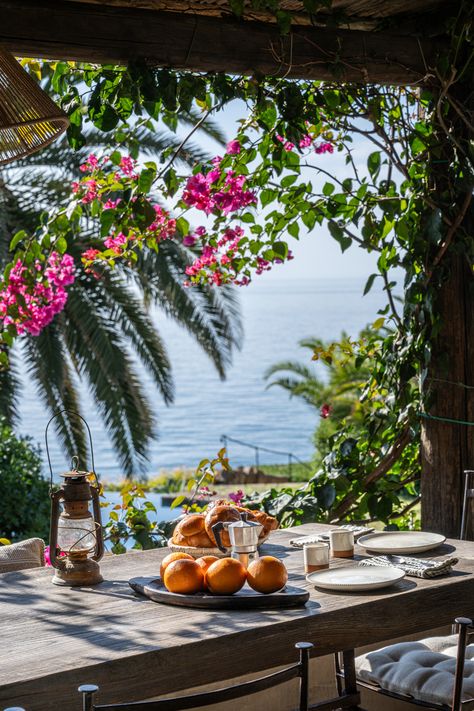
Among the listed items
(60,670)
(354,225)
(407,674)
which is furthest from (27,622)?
(354,225)

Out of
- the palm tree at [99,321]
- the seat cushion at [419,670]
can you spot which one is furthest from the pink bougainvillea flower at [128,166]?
the palm tree at [99,321]

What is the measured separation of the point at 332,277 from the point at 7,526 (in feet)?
488

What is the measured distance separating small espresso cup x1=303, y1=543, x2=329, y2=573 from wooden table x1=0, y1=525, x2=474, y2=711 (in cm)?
3

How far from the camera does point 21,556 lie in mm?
2541

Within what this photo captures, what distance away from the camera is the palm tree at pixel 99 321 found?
7.70m

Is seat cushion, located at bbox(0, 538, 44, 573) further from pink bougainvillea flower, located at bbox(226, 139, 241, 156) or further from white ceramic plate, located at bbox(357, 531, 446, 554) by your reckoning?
pink bougainvillea flower, located at bbox(226, 139, 241, 156)

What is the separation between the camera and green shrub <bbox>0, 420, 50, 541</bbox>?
23.4 feet

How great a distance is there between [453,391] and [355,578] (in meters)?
1.40

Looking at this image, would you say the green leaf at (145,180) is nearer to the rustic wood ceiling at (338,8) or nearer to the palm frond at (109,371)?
the rustic wood ceiling at (338,8)

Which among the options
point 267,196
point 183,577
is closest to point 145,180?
point 267,196

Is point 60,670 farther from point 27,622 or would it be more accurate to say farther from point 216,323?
point 216,323

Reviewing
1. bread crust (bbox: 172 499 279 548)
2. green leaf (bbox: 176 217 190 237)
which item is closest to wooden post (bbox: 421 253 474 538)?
green leaf (bbox: 176 217 190 237)

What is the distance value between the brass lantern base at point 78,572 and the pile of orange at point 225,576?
0.21 metres

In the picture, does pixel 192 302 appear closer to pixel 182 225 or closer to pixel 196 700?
pixel 182 225
